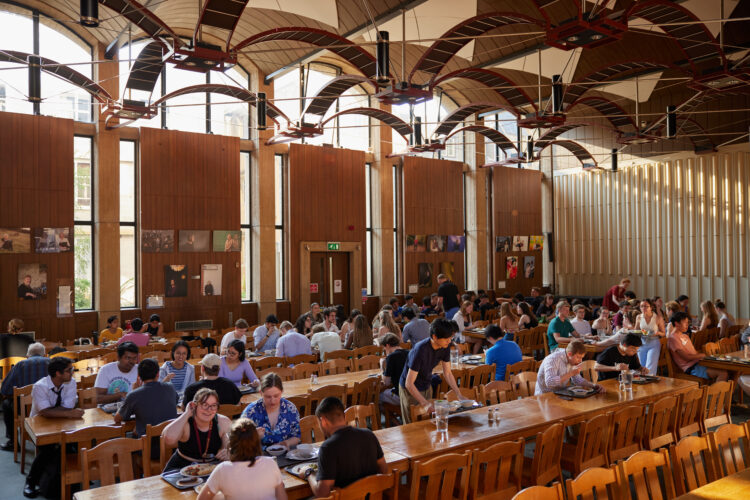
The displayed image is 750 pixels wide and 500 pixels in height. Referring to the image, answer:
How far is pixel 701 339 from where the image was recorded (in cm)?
1118

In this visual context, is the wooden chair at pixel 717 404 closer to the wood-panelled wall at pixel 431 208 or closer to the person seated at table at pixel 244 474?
the person seated at table at pixel 244 474

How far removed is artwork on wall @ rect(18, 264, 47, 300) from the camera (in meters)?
12.4

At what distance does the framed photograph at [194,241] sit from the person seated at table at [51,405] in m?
8.63

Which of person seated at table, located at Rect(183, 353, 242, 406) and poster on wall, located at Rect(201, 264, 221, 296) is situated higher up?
poster on wall, located at Rect(201, 264, 221, 296)

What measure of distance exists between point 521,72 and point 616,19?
1051 cm

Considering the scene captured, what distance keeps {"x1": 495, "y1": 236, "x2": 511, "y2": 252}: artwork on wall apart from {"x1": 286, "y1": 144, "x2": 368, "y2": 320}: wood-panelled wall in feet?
18.5

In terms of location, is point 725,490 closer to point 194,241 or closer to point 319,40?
point 319,40

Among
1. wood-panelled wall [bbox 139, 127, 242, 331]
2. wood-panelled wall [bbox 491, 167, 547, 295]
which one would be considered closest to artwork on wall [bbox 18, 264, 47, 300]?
A: wood-panelled wall [bbox 139, 127, 242, 331]

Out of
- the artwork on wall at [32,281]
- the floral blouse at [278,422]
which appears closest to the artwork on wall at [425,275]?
the artwork on wall at [32,281]

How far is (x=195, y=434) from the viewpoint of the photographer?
4512 mm

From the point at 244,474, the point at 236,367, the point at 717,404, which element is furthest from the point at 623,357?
the point at 244,474

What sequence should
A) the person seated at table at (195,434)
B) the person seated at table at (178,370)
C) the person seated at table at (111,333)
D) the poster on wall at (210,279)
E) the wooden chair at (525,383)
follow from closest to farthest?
the person seated at table at (195,434) → the wooden chair at (525,383) → the person seated at table at (178,370) → the person seated at table at (111,333) → the poster on wall at (210,279)

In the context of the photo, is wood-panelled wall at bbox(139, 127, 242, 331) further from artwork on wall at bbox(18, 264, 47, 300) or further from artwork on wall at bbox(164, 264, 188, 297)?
artwork on wall at bbox(18, 264, 47, 300)

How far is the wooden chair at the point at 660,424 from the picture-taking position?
18.1 feet
